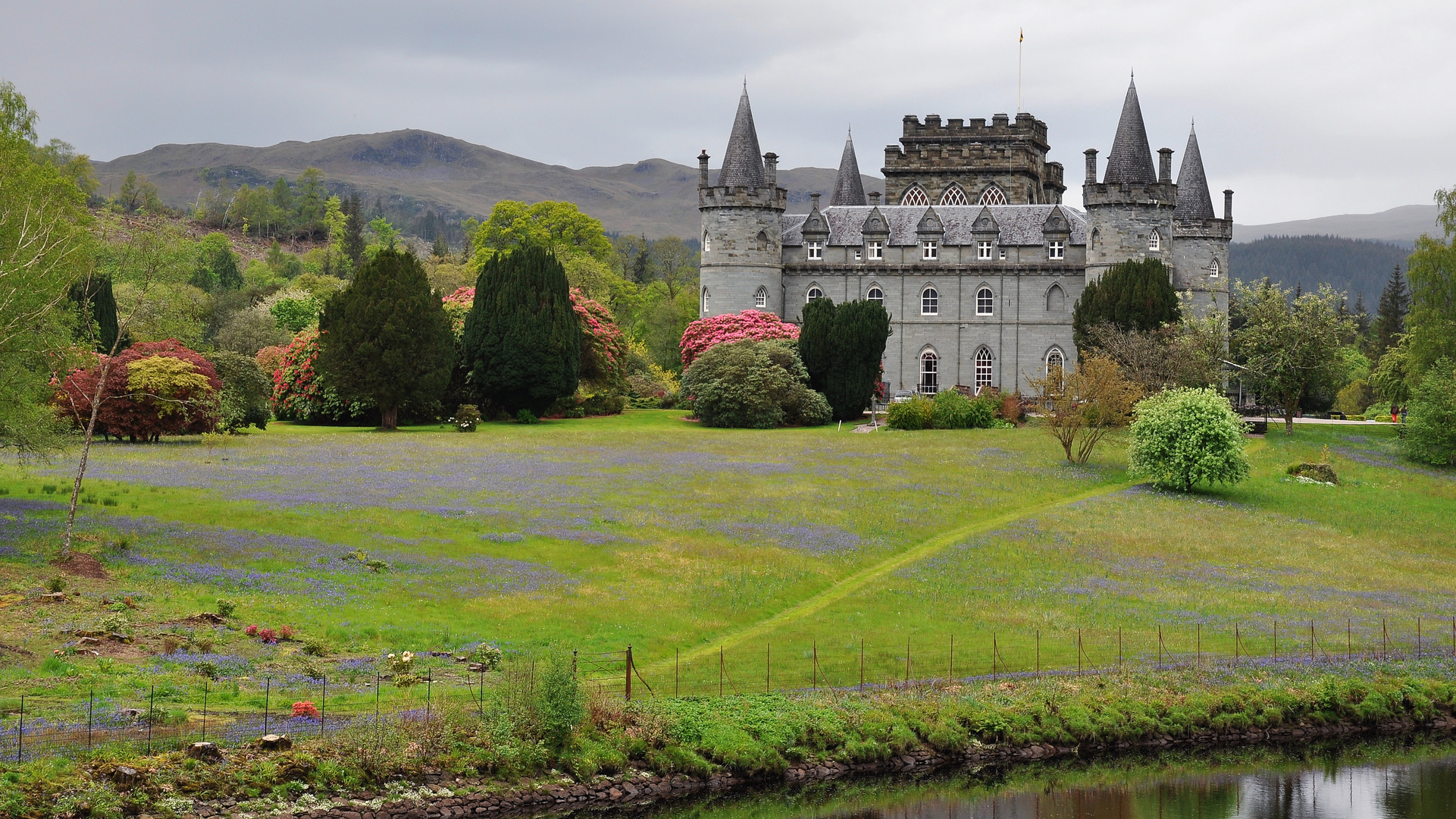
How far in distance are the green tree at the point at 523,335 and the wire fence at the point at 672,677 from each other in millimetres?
39555

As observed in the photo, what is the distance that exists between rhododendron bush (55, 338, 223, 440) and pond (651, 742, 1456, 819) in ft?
92.0

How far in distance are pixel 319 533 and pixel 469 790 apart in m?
13.7

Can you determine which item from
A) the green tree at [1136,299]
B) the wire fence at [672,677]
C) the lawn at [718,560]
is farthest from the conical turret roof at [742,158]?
the wire fence at [672,677]

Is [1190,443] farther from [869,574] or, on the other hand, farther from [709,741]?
[709,741]

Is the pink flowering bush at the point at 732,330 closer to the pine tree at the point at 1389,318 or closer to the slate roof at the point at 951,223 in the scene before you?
the slate roof at the point at 951,223

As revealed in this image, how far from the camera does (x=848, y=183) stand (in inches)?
3600

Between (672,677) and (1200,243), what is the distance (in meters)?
62.5

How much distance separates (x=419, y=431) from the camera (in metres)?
58.8

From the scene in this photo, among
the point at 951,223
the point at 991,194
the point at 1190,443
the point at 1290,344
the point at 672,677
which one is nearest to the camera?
the point at 672,677

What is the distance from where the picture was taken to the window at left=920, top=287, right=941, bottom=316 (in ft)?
262

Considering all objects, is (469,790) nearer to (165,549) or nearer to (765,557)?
(165,549)

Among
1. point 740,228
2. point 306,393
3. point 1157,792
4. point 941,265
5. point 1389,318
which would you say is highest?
point 740,228

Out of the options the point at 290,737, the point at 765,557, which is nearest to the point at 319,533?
the point at 765,557

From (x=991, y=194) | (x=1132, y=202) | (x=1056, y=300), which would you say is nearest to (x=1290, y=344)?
(x=1132, y=202)
